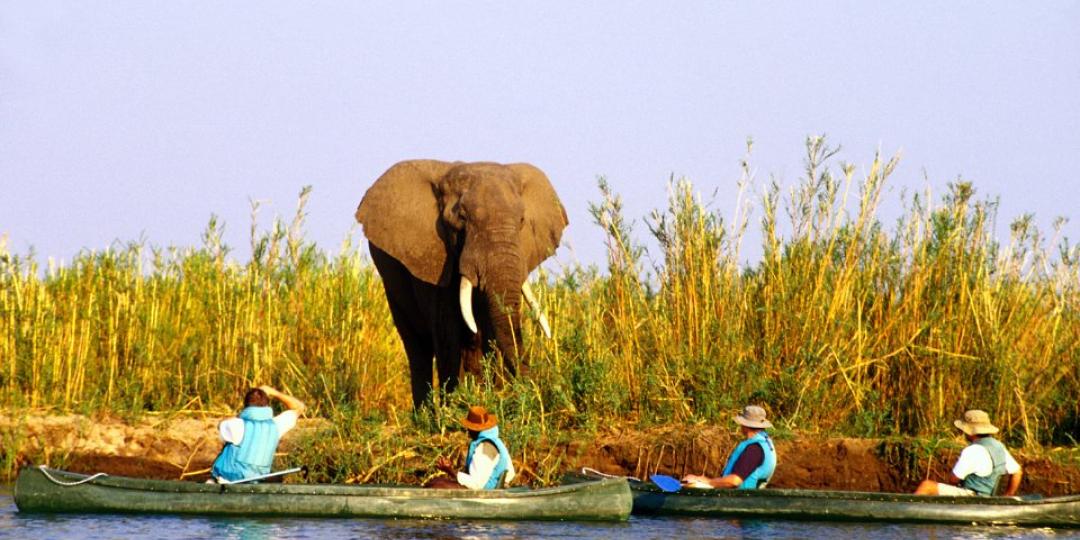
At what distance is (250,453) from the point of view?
1075 cm

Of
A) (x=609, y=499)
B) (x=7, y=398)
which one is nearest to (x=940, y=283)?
(x=609, y=499)

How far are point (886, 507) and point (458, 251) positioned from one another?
14.6 feet

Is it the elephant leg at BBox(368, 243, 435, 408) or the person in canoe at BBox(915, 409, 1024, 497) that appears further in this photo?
the elephant leg at BBox(368, 243, 435, 408)

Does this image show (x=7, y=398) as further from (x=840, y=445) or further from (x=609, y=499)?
(x=840, y=445)

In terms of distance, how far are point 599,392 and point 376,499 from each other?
2.39 m

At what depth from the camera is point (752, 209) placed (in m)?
12.8

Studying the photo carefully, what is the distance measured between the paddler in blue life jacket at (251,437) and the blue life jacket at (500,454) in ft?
4.36

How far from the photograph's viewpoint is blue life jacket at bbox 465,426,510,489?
10500mm

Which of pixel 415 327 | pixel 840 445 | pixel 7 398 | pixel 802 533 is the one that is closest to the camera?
pixel 802 533

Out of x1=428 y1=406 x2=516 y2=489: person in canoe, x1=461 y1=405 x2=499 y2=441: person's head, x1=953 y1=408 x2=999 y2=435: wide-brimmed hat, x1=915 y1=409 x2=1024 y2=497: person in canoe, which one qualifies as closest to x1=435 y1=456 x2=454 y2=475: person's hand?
x1=428 y1=406 x2=516 y2=489: person in canoe

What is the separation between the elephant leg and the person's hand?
114 inches

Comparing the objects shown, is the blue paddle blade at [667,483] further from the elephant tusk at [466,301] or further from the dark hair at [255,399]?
the dark hair at [255,399]

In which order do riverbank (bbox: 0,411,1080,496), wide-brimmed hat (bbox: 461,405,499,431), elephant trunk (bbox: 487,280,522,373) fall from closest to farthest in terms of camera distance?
wide-brimmed hat (bbox: 461,405,499,431)
riverbank (bbox: 0,411,1080,496)
elephant trunk (bbox: 487,280,522,373)

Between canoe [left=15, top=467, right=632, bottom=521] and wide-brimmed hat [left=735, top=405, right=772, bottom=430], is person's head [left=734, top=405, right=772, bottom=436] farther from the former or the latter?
canoe [left=15, top=467, right=632, bottom=521]
